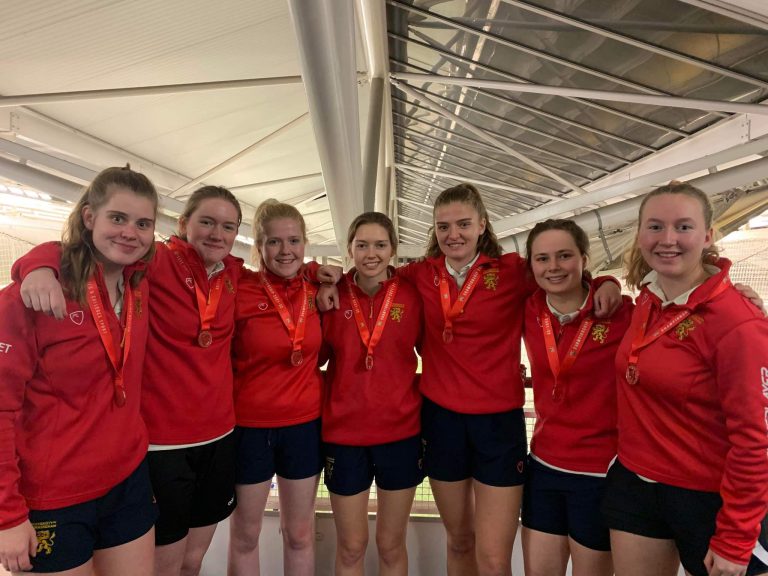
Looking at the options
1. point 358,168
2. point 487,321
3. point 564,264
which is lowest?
point 487,321

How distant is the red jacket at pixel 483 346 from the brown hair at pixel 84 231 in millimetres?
1565

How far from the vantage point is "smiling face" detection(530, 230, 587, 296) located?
87.7 inches

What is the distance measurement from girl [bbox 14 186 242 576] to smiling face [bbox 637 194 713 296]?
1.95m

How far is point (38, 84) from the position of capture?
14.3ft

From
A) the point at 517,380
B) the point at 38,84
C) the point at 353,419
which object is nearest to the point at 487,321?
the point at 517,380

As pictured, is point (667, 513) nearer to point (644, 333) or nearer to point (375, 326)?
point (644, 333)

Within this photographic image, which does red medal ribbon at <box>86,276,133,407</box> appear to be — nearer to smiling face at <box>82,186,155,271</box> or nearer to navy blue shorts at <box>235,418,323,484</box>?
smiling face at <box>82,186,155,271</box>

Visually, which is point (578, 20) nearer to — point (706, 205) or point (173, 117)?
point (706, 205)

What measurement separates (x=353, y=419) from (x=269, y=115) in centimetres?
539

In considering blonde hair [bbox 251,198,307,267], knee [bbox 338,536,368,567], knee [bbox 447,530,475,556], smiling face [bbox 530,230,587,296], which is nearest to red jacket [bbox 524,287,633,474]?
smiling face [bbox 530,230,587,296]

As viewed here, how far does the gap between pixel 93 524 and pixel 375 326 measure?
1.48m

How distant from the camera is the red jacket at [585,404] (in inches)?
83.0

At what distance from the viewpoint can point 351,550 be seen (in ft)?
7.98

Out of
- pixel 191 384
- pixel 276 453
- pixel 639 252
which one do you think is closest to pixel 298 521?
pixel 276 453
